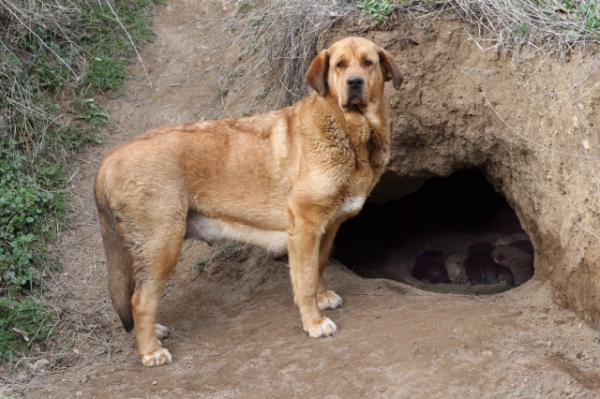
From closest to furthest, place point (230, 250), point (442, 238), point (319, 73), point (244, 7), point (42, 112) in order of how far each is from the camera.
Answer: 1. point (319, 73)
2. point (230, 250)
3. point (42, 112)
4. point (244, 7)
5. point (442, 238)

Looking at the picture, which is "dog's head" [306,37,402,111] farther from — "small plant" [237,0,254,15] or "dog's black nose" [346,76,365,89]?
"small plant" [237,0,254,15]

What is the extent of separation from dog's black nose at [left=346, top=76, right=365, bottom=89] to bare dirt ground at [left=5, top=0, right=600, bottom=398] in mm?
1802

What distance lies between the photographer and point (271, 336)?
5328 millimetres

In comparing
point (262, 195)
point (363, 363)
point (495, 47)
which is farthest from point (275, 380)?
point (495, 47)

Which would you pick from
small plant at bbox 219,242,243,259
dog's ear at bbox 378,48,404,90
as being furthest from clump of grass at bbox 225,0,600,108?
small plant at bbox 219,242,243,259

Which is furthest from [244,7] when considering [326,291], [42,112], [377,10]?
[326,291]

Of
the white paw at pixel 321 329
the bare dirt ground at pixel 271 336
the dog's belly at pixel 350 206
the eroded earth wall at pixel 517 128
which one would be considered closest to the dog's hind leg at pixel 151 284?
the bare dirt ground at pixel 271 336

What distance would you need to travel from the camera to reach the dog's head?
494cm

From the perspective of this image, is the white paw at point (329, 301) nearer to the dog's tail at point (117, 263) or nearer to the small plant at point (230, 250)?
the small plant at point (230, 250)

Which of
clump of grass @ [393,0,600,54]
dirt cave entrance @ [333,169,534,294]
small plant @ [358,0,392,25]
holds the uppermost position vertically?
clump of grass @ [393,0,600,54]

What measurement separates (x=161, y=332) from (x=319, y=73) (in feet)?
7.76

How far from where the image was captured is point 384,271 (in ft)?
27.9

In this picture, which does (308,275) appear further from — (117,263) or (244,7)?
(244,7)

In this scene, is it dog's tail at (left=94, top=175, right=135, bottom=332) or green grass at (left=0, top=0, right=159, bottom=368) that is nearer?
dog's tail at (left=94, top=175, right=135, bottom=332)
